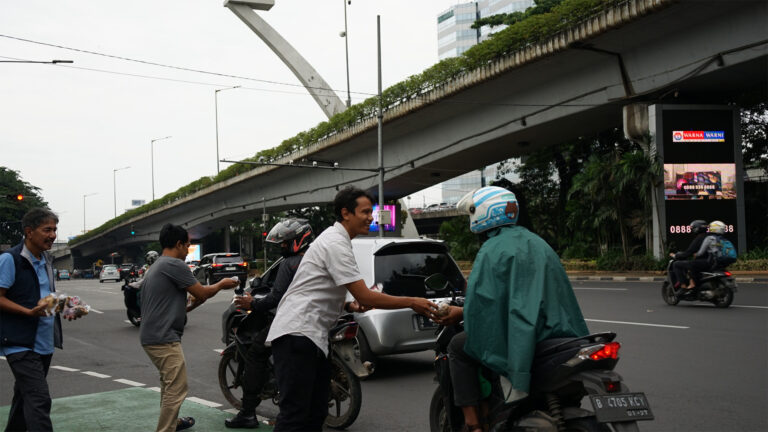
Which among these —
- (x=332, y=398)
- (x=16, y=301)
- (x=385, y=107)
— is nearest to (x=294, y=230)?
(x=332, y=398)

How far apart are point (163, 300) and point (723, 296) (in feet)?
37.2

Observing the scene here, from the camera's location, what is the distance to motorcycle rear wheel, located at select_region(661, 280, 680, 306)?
13711 millimetres

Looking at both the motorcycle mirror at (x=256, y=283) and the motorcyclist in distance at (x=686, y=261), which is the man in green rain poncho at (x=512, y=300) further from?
the motorcyclist in distance at (x=686, y=261)

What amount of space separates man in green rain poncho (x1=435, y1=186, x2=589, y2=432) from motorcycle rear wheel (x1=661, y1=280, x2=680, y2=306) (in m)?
11.4

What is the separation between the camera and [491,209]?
11.8ft

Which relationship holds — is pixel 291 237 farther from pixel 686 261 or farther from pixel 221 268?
pixel 221 268

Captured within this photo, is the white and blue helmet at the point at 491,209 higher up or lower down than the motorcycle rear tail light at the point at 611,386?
higher up

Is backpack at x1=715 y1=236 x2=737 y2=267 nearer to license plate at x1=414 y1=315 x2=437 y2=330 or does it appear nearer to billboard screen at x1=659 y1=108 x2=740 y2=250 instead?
license plate at x1=414 y1=315 x2=437 y2=330

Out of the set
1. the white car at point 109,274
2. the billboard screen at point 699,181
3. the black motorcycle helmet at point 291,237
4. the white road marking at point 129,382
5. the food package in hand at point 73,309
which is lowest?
the white car at point 109,274

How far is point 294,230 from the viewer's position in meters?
5.88

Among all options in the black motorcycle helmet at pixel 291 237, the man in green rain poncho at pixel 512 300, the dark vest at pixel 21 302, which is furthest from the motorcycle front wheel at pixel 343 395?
the dark vest at pixel 21 302

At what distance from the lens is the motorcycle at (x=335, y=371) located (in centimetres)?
520

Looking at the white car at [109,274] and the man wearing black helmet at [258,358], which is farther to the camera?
the white car at [109,274]

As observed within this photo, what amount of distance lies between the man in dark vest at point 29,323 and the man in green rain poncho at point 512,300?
2804mm
